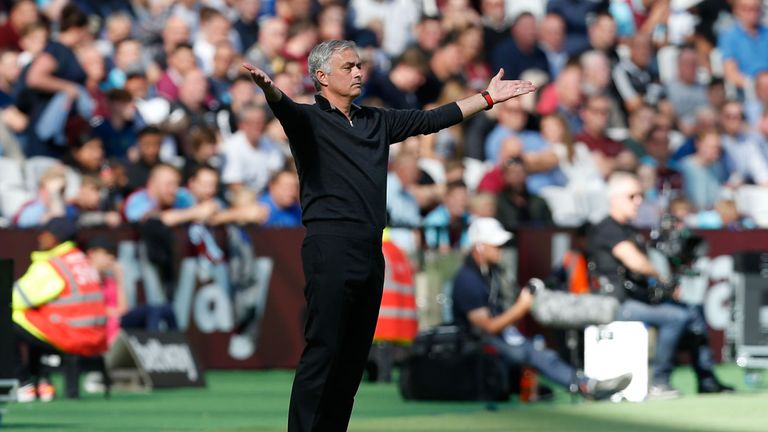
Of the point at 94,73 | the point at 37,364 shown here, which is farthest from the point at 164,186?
the point at 37,364

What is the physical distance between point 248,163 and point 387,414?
215 inches

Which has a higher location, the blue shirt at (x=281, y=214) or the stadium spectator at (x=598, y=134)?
the stadium spectator at (x=598, y=134)

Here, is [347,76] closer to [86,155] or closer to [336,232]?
[336,232]

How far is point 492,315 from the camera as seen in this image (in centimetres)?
1516

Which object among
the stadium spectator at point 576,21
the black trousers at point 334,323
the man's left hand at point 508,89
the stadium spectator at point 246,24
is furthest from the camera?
the stadium spectator at point 576,21

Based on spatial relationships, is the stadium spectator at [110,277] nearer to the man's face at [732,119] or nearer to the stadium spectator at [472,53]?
the stadium spectator at [472,53]

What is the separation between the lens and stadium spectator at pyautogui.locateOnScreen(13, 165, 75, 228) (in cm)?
1656

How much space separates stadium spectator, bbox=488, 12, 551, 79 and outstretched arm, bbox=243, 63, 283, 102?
14.3 meters

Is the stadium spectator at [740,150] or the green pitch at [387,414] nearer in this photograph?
the green pitch at [387,414]

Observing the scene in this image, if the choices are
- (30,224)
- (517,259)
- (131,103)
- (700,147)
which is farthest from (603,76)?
(30,224)

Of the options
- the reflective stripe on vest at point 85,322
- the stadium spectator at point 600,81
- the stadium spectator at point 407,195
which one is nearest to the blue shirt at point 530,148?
the stadium spectator at point 407,195

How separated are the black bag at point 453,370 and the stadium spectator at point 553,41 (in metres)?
8.61

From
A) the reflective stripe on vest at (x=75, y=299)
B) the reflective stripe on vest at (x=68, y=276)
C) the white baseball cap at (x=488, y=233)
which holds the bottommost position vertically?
the reflective stripe on vest at (x=75, y=299)

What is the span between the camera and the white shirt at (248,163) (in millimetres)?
18750
